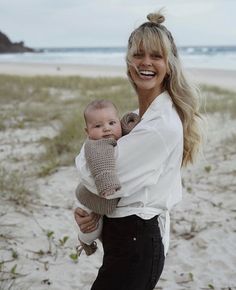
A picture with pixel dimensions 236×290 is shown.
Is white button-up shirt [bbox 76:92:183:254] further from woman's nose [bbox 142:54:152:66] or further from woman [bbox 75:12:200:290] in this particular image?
woman's nose [bbox 142:54:152:66]

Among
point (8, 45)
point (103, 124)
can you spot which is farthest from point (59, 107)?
point (8, 45)

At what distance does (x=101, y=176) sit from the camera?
5.93ft

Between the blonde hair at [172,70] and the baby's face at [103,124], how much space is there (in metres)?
0.25

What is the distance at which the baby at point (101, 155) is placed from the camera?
5.93 ft

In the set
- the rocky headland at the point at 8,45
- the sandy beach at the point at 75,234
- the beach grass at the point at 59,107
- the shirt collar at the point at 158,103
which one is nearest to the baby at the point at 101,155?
the shirt collar at the point at 158,103

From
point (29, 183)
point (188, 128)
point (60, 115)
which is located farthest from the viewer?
point (60, 115)

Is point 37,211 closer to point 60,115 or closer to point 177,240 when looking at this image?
point 177,240

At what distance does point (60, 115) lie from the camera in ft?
30.9

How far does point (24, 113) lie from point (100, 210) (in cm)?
793

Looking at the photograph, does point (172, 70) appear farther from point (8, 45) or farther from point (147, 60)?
point (8, 45)

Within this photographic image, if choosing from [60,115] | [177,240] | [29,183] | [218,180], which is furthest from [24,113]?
[177,240]

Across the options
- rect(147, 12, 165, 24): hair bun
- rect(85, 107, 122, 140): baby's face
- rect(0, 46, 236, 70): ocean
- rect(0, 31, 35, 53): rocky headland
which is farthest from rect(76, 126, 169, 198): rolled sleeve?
rect(0, 31, 35, 53): rocky headland

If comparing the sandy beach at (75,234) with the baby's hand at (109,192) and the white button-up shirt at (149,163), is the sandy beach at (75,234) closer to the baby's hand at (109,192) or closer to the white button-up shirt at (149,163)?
the white button-up shirt at (149,163)

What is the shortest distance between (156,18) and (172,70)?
24 centimetres
